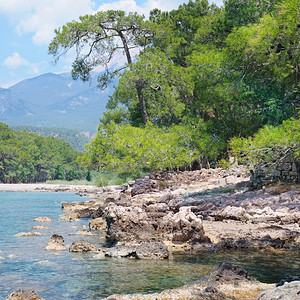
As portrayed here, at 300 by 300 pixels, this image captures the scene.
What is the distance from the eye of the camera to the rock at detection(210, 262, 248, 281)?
24.6 ft

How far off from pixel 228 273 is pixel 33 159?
106 metres

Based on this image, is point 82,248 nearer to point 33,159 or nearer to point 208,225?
point 208,225

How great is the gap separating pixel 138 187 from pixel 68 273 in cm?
1733

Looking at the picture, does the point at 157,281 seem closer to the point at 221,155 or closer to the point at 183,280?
the point at 183,280

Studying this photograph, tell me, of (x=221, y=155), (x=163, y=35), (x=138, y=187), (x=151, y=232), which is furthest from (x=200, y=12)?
(x=151, y=232)

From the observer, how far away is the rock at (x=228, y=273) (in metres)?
7.51

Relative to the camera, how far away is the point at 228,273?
25.0 feet

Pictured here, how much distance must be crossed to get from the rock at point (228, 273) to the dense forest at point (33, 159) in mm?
94864

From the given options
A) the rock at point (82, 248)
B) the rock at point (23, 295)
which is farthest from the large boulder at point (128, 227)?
the rock at point (23, 295)

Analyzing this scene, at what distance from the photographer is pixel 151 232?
12859 millimetres

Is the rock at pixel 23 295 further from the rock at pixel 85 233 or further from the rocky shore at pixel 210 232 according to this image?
the rock at pixel 85 233

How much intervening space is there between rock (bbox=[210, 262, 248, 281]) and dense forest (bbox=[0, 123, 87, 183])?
94864mm

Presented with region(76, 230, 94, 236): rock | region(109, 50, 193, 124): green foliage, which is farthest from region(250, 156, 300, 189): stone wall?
region(109, 50, 193, 124): green foliage

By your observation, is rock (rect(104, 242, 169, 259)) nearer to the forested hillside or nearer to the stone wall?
the stone wall
